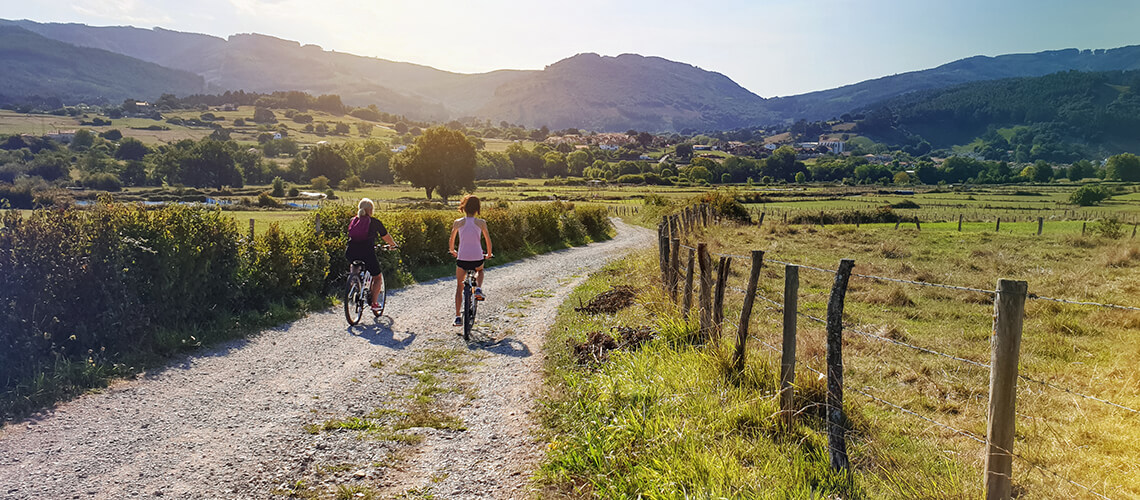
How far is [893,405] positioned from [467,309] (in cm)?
687

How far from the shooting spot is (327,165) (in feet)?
353

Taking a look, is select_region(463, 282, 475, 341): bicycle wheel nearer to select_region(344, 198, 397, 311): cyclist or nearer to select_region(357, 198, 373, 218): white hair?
select_region(344, 198, 397, 311): cyclist

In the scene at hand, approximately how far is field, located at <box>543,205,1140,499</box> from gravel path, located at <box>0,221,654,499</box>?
2.54ft

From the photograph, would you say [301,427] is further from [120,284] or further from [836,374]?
[836,374]

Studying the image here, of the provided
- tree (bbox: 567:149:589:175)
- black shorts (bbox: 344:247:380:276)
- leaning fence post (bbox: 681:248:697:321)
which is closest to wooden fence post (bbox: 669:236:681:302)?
leaning fence post (bbox: 681:248:697:321)

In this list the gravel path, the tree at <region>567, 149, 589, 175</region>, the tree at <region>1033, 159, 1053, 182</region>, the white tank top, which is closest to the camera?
the gravel path

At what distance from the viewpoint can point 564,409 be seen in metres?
6.50

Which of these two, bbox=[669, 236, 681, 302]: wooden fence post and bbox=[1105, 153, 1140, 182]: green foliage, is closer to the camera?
bbox=[669, 236, 681, 302]: wooden fence post

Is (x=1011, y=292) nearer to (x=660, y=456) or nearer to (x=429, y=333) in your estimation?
(x=660, y=456)

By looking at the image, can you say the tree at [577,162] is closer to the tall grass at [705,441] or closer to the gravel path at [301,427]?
the gravel path at [301,427]

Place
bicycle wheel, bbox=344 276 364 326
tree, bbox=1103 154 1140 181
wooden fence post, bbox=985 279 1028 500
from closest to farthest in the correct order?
1. wooden fence post, bbox=985 279 1028 500
2. bicycle wheel, bbox=344 276 364 326
3. tree, bbox=1103 154 1140 181

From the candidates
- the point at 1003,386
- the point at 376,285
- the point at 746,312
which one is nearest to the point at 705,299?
the point at 746,312

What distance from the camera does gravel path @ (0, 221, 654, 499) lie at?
4.95m

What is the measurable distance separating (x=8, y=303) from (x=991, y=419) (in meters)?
10.5
